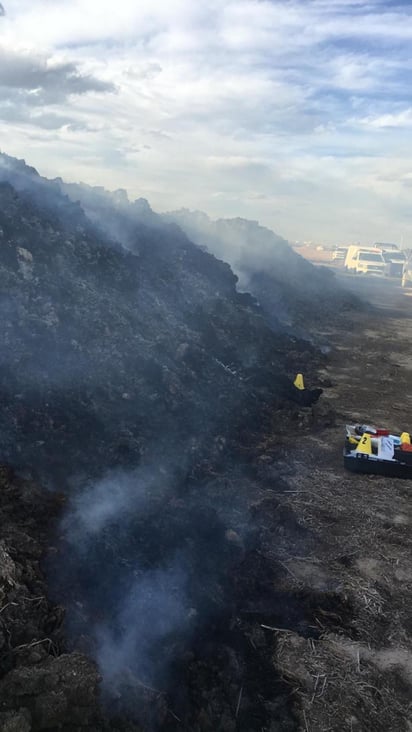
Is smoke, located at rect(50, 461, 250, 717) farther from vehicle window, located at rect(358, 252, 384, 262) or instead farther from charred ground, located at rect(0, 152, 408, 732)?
vehicle window, located at rect(358, 252, 384, 262)

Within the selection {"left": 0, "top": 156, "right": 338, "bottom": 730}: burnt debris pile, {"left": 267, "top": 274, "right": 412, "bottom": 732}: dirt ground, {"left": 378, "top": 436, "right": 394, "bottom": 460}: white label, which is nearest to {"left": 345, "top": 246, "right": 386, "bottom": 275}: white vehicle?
{"left": 0, "top": 156, "right": 338, "bottom": 730}: burnt debris pile

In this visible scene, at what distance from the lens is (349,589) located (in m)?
7.74

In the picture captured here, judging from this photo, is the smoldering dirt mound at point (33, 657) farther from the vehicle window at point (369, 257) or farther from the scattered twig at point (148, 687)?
the vehicle window at point (369, 257)

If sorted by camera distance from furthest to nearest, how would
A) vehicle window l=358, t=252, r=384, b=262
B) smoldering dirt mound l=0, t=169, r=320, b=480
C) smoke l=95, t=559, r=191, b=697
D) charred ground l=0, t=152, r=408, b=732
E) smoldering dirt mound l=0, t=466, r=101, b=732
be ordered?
vehicle window l=358, t=252, r=384, b=262 < smoldering dirt mound l=0, t=169, r=320, b=480 < smoke l=95, t=559, r=191, b=697 < charred ground l=0, t=152, r=408, b=732 < smoldering dirt mound l=0, t=466, r=101, b=732

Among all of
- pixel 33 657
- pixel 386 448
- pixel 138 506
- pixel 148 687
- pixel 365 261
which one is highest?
pixel 365 261

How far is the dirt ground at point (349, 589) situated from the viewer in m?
5.83

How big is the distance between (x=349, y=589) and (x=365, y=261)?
9040 centimetres

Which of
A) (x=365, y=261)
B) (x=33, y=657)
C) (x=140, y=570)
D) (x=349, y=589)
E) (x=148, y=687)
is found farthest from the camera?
(x=365, y=261)

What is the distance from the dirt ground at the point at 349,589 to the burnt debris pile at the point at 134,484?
356mm

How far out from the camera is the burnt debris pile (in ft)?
18.5

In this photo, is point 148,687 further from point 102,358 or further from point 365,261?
point 365,261

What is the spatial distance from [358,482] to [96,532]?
616cm

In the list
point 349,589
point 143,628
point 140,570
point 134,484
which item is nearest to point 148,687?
point 143,628

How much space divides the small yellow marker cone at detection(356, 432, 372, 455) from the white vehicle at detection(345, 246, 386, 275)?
83.4 meters
